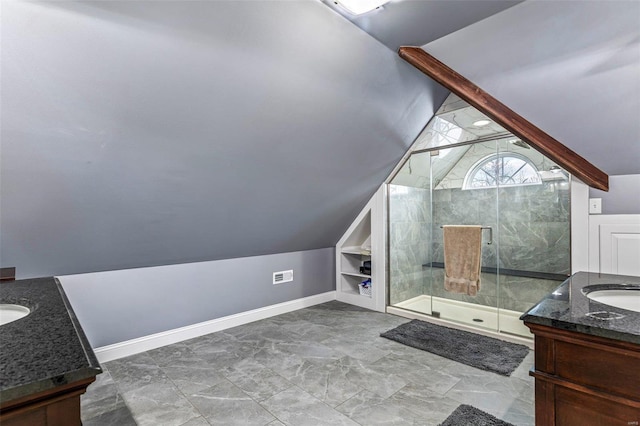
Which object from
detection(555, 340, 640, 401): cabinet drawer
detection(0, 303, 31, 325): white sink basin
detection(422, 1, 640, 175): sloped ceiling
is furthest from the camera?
detection(422, 1, 640, 175): sloped ceiling

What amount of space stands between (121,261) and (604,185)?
11.6 ft

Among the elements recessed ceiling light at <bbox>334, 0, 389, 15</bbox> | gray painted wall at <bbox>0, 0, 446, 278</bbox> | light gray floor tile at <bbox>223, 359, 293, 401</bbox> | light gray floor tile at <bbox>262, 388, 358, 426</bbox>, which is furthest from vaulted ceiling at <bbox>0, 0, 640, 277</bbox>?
light gray floor tile at <bbox>262, 388, 358, 426</bbox>

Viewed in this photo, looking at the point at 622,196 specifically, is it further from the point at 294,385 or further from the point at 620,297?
the point at 294,385

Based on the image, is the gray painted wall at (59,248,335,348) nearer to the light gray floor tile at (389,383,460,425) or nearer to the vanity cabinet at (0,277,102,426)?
the vanity cabinet at (0,277,102,426)

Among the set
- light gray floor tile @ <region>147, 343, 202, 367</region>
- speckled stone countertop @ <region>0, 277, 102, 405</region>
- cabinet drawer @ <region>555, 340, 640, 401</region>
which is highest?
speckled stone countertop @ <region>0, 277, 102, 405</region>

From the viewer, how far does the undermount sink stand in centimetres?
150

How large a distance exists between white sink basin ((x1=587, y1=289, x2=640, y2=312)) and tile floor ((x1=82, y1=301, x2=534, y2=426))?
77 cm

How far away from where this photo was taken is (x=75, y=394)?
688mm

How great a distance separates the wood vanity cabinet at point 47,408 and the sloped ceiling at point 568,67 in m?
2.21

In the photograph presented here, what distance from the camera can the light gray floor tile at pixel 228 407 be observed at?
5.75 ft

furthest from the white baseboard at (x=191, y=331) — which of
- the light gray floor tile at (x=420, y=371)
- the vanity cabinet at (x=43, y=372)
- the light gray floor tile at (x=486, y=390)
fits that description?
the light gray floor tile at (x=486, y=390)

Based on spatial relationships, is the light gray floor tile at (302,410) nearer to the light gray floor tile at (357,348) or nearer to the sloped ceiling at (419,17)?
the light gray floor tile at (357,348)

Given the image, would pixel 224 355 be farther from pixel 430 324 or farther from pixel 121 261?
pixel 430 324

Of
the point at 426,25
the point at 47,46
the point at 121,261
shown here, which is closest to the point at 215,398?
the point at 121,261
